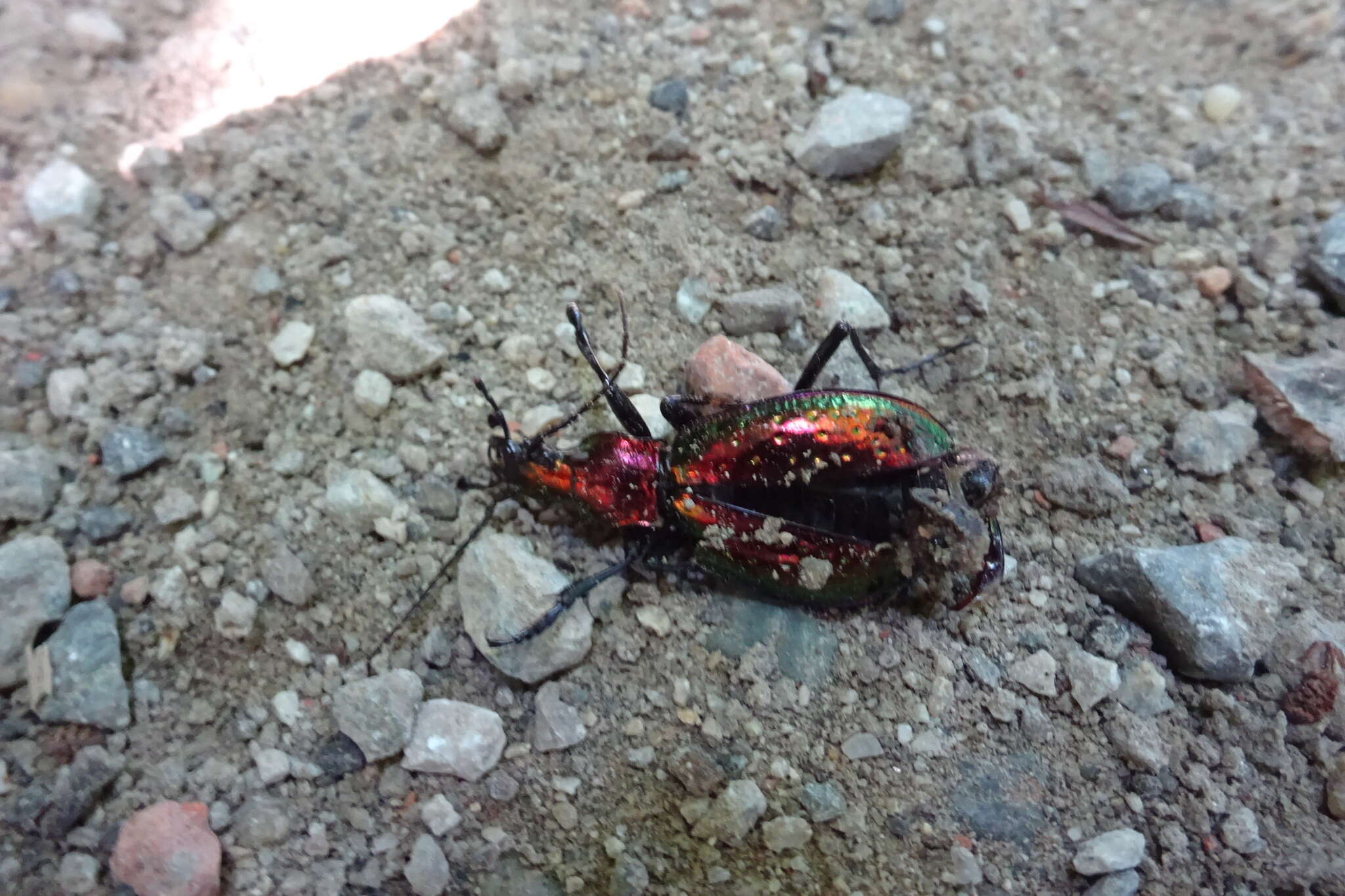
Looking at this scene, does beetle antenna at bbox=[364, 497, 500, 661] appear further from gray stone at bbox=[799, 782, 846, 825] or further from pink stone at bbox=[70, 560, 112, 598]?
gray stone at bbox=[799, 782, 846, 825]

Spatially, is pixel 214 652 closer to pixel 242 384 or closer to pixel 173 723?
pixel 173 723

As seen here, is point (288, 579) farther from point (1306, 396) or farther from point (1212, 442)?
point (1306, 396)

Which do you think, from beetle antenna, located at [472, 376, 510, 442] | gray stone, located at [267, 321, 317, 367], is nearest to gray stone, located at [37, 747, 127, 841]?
gray stone, located at [267, 321, 317, 367]

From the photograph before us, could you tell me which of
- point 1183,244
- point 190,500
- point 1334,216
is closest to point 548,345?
point 190,500

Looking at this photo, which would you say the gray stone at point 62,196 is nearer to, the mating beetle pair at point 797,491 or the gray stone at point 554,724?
the mating beetle pair at point 797,491

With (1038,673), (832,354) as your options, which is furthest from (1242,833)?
(832,354)

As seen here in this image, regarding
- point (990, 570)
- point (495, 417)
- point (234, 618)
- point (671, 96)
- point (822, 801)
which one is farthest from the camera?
point (671, 96)
